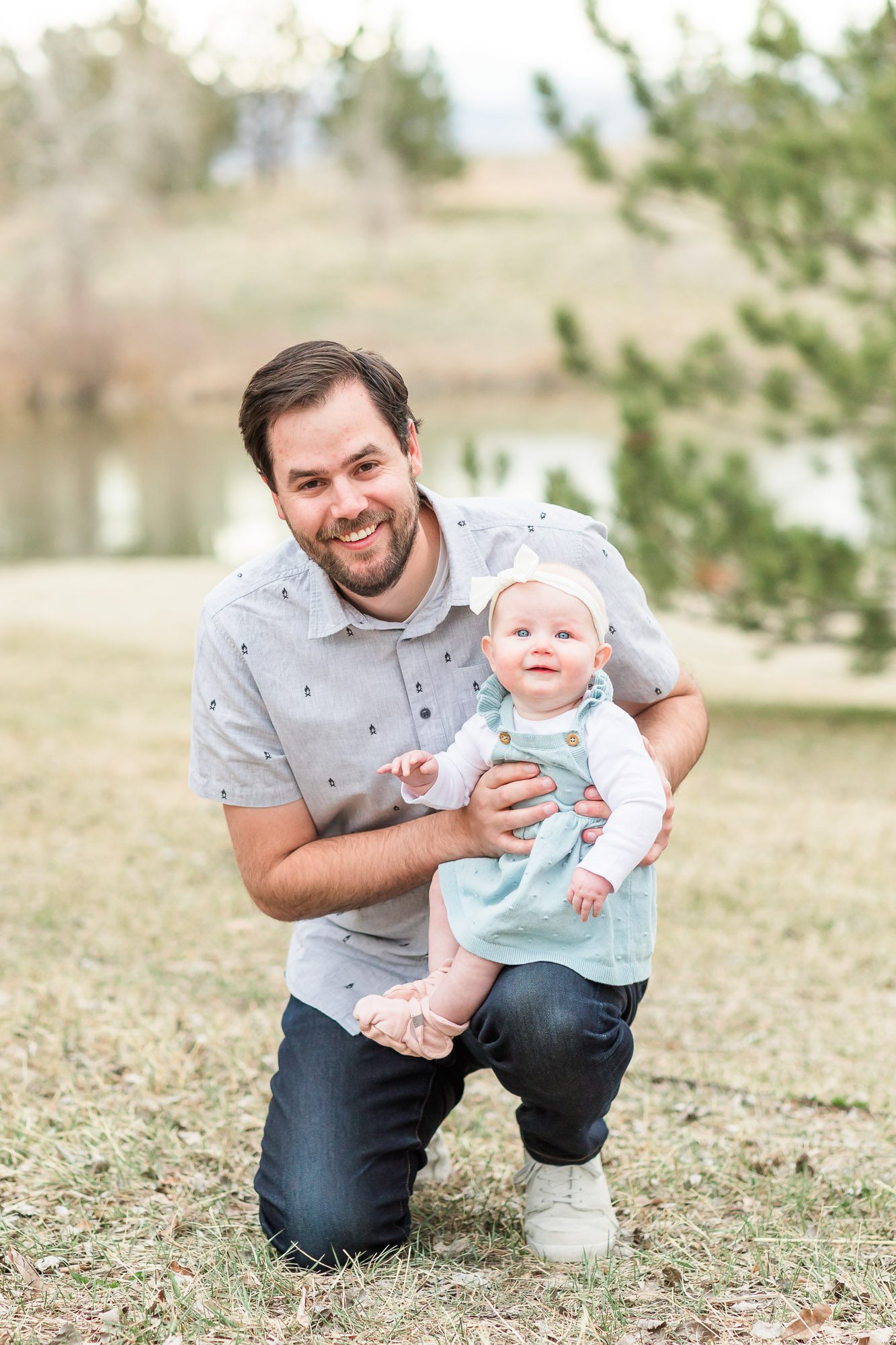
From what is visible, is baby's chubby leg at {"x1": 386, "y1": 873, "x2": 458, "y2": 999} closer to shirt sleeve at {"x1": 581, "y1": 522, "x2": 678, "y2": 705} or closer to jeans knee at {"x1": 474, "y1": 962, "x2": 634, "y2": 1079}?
jeans knee at {"x1": 474, "y1": 962, "x2": 634, "y2": 1079}

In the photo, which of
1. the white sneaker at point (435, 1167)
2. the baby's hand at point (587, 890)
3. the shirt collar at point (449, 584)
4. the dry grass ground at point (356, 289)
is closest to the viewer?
the baby's hand at point (587, 890)

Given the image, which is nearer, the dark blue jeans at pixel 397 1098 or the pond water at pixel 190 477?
the dark blue jeans at pixel 397 1098

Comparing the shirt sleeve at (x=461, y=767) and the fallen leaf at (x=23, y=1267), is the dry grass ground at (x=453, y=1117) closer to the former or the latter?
the fallen leaf at (x=23, y=1267)

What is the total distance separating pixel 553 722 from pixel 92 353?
2604 centimetres

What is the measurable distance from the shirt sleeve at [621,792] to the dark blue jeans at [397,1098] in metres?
0.23

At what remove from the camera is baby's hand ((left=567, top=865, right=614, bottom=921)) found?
199 centimetres

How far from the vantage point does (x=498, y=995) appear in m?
2.14

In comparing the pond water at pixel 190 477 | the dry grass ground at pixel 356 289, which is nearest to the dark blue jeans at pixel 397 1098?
the pond water at pixel 190 477

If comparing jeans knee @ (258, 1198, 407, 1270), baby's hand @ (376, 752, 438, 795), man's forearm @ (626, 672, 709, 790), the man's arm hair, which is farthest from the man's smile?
jeans knee @ (258, 1198, 407, 1270)

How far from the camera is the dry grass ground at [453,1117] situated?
2092 mm

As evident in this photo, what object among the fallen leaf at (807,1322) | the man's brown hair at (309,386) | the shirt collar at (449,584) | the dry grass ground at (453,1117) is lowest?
the dry grass ground at (453,1117)

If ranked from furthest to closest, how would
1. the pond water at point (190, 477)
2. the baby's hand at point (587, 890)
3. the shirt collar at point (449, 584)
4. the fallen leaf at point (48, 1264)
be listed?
1. the pond water at point (190, 477)
2. the shirt collar at point (449, 584)
3. the fallen leaf at point (48, 1264)
4. the baby's hand at point (587, 890)

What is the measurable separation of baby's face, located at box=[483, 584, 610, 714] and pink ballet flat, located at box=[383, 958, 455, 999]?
0.44 meters

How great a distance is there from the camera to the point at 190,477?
22.0 m
